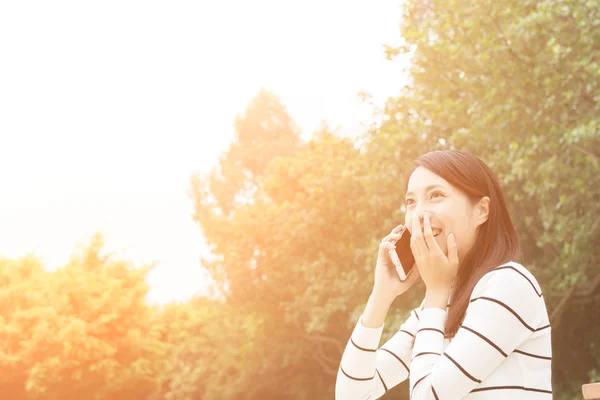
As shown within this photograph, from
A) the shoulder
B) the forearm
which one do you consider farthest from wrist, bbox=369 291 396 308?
the shoulder

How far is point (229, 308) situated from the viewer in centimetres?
2341

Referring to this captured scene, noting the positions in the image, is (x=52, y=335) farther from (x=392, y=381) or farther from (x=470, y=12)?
(x=392, y=381)

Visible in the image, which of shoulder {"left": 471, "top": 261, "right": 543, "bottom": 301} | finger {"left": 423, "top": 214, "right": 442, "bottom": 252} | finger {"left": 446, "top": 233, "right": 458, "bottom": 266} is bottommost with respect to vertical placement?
shoulder {"left": 471, "top": 261, "right": 543, "bottom": 301}

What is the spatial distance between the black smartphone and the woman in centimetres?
3

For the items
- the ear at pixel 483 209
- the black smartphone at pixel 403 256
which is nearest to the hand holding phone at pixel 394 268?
the black smartphone at pixel 403 256

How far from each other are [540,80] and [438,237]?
9787mm

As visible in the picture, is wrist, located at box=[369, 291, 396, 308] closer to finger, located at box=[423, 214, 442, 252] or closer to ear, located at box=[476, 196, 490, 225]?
finger, located at box=[423, 214, 442, 252]

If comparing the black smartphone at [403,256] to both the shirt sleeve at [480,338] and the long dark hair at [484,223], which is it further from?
the shirt sleeve at [480,338]

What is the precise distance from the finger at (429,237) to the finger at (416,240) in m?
0.02

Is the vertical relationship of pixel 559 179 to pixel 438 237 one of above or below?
above

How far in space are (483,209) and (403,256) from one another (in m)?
0.30

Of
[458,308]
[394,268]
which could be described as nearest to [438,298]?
[458,308]

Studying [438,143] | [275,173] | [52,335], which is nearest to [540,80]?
[438,143]

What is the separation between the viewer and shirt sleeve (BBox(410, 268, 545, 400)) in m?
1.94
